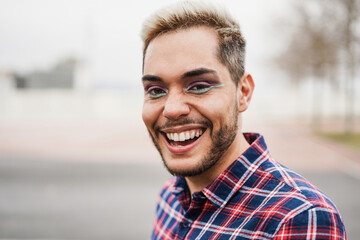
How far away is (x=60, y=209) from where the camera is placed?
21.5ft

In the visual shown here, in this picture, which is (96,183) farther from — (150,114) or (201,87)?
(201,87)

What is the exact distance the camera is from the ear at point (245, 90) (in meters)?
1.62

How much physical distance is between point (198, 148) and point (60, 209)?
5716 millimetres

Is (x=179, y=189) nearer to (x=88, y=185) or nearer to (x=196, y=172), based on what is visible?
(x=196, y=172)

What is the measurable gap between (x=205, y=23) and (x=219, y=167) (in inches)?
24.6

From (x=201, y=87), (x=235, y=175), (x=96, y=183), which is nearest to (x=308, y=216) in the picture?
(x=235, y=175)

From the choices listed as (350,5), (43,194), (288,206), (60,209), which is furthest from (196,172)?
(350,5)

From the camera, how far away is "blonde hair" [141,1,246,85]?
1.51 m

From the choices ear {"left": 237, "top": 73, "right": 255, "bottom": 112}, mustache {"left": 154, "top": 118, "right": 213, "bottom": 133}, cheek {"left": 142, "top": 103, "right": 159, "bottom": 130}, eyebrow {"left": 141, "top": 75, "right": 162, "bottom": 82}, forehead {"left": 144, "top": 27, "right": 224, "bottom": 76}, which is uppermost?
forehead {"left": 144, "top": 27, "right": 224, "bottom": 76}

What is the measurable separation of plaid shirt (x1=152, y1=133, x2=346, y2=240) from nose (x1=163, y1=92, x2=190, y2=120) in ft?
1.03

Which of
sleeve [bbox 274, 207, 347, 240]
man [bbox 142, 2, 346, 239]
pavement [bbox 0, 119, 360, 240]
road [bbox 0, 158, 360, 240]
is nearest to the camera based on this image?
sleeve [bbox 274, 207, 347, 240]

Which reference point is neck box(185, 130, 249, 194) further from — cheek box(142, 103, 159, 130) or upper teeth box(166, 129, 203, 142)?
cheek box(142, 103, 159, 130)

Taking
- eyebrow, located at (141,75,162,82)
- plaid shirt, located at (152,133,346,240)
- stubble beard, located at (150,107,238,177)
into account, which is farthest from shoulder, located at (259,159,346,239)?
eyebrow, located at (141,75,162,82)

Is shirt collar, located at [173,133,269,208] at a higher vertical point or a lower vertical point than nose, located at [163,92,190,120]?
lower
